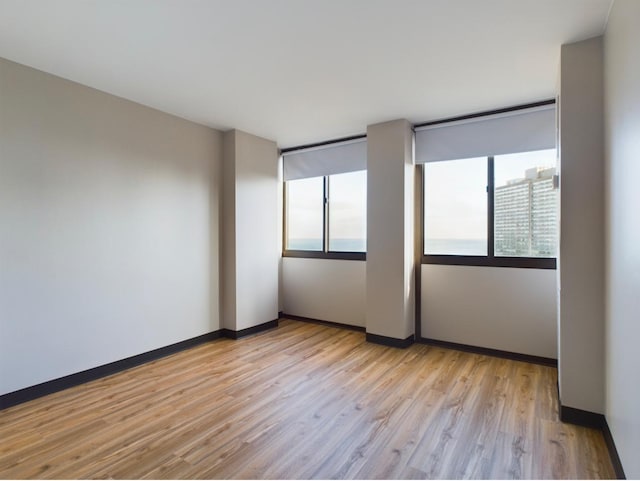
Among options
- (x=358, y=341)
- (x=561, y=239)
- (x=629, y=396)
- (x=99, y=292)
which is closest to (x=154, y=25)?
(x=99, y=292)

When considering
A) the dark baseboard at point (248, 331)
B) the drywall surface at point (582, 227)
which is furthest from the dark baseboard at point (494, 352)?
the dark baseboard at point (248, 331)

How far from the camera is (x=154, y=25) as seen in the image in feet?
7.06

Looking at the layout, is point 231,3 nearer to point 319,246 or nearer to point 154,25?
point 154,25

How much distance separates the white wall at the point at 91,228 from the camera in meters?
2.59

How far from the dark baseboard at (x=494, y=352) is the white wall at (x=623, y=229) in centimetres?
133

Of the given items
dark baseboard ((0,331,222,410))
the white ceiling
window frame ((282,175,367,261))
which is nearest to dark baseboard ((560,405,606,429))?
the white ceiling

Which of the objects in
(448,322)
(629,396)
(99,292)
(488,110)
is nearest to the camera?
(629,396)

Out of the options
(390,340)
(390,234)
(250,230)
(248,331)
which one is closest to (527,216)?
(390,234)

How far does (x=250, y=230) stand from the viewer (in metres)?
4.43

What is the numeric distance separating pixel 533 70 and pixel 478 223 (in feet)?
5.19

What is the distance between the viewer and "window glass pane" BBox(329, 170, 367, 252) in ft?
15.4

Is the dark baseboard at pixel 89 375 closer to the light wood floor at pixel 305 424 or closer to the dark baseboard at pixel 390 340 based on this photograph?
the light wood floor at pixel 305 424

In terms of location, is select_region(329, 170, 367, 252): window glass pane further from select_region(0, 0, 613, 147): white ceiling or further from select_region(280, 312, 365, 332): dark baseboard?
select_region(0, 0, 613, 147): white ceiling

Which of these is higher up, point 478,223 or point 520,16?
point 520,16
